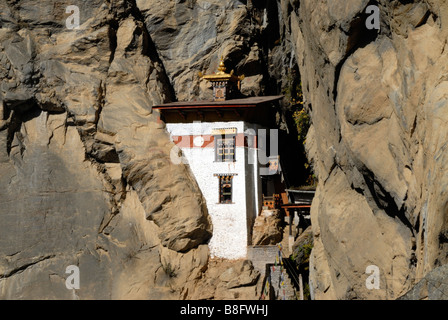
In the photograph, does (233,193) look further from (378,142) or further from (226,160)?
(378,142)

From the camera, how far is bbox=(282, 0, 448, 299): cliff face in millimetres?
14023

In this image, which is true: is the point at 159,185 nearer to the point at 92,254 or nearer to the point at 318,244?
the point at 92,254

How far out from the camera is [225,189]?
3073 cm

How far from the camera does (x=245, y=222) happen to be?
30141 mm

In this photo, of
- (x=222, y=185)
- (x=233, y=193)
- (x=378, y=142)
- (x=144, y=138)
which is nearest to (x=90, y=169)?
(x=144, y=138)

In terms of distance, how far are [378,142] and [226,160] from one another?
13904 mm

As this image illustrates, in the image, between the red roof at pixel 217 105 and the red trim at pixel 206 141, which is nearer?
the red roof at pixel 217 105

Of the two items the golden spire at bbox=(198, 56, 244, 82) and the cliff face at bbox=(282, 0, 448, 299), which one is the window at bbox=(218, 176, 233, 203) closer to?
the golden spire at bbox=(198, 56, 244, 82)

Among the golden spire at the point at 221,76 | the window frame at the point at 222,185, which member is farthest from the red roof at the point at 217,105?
the window frame at the point at 222,185

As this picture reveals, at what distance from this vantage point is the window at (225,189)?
100 feet

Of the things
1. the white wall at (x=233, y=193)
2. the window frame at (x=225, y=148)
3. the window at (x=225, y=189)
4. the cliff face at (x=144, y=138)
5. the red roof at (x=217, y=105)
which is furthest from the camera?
the window frame at (x=225, y=148)

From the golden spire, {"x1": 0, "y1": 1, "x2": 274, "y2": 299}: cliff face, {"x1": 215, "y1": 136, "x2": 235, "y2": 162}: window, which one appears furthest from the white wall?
the golden spire

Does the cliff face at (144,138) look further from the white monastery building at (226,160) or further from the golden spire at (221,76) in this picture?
the golden spire at (221,76)

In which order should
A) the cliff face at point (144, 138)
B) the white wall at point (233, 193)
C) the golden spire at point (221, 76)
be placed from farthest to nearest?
the golden spire at point (221, 76), the white wall at point (233, 193), the cliff face at point (144, 138)
